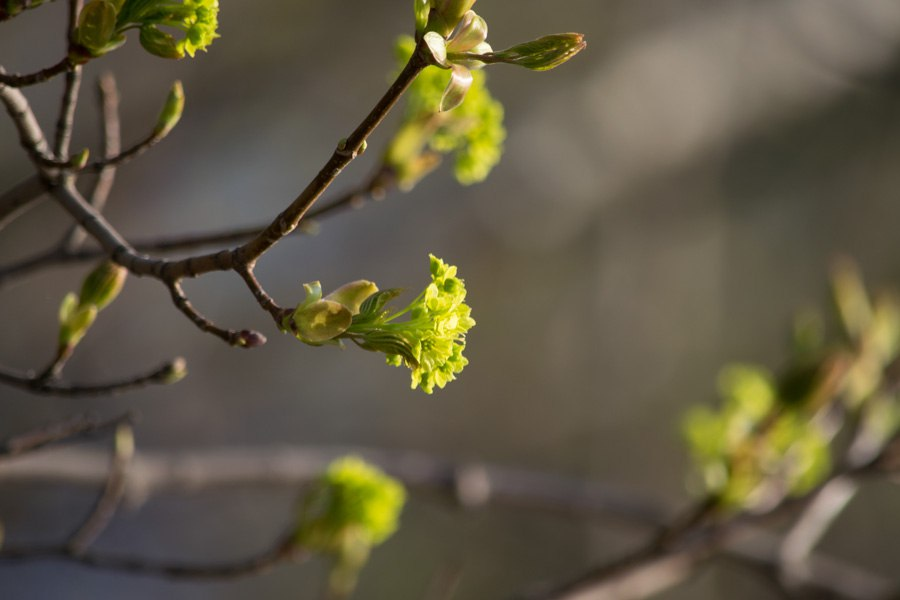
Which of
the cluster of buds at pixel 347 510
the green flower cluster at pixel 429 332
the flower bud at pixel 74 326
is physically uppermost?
the green flower cluster at pixel 429 332

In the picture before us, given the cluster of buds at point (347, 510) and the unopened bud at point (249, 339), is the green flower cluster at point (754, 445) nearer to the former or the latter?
the cluster of buds at point (347, 510)

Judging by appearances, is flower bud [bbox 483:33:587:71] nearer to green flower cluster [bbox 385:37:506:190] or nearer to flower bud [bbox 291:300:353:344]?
flower bud [bbox 291:300:353:344]

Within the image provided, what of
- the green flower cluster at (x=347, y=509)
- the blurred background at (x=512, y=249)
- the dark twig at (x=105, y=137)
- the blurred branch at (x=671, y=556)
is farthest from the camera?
the blurred background at (x=512, y=249)

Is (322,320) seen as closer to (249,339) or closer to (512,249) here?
(249,339)

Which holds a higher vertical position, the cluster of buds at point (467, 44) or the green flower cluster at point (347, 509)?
the cluster of buds at point (467, 44)

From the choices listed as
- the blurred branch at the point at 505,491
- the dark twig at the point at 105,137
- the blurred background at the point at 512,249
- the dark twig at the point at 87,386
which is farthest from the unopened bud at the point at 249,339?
the blurred background at the point at 512,249

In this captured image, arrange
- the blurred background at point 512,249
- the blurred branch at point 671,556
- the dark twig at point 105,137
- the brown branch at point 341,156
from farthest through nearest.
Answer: the blurred background at point 512,249 → the blurred branch at point 671,556 → the dark twig at point 105,137 → the brown branch at point 341,156

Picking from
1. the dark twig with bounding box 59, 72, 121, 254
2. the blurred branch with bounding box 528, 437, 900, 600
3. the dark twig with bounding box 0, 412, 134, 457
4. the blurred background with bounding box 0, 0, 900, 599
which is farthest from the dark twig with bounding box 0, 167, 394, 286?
the blurred background with bounding box 0, 0, 900, 599

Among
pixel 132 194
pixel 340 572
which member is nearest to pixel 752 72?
pixel 132 194
